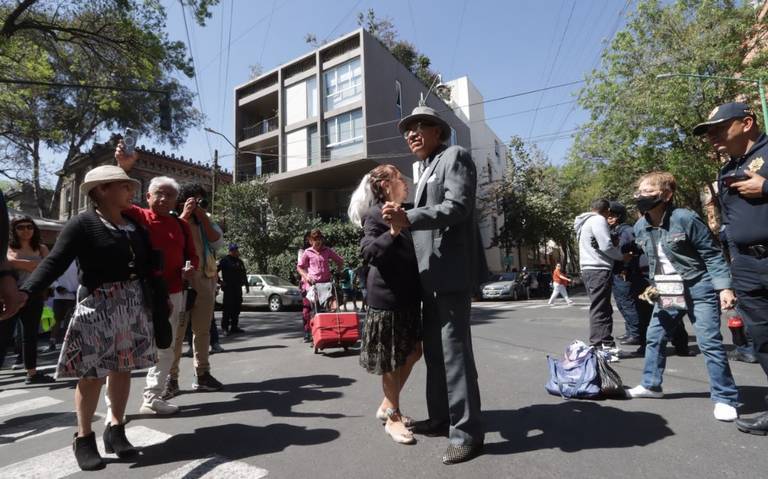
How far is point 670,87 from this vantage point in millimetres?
18297

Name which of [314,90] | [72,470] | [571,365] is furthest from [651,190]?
[314,90]

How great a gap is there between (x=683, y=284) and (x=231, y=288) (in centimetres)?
788

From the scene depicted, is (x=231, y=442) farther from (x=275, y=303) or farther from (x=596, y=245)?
(x=275, y=303)

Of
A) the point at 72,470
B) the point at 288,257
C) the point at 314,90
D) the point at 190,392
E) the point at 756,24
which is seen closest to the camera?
the point at 72,470

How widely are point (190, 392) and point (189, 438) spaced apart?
1370mm

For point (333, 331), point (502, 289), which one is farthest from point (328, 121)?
point (333, 331)

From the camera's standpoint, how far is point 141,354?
289 cm

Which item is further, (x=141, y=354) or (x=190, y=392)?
(x=190, y=392)

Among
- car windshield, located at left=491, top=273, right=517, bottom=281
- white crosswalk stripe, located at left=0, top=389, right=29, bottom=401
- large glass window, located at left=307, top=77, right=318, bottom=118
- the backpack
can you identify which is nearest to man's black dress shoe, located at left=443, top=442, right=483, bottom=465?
the backpack

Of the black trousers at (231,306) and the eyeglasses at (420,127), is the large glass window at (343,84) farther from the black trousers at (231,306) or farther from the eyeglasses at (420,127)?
the eyeglasses at (420,127)

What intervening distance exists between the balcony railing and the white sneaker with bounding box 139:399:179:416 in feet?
86.8

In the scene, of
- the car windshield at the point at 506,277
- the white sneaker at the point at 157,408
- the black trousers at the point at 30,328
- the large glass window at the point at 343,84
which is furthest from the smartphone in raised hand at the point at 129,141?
the large glass window at the point at 343,84

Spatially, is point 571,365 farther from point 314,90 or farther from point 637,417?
point 314,90

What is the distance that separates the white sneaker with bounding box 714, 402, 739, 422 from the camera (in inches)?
116
